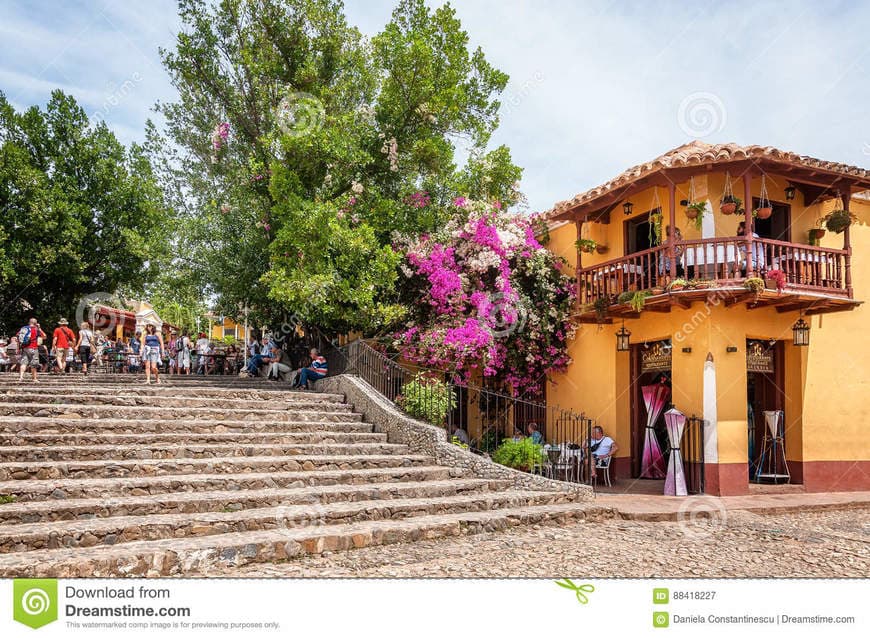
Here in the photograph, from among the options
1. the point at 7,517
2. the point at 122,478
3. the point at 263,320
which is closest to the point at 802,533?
the point at 122,478

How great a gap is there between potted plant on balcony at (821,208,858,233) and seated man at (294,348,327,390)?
10.1 metres

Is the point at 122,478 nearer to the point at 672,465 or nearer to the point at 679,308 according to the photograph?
the point at 672,465

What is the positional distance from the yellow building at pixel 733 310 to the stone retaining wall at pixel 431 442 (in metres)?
3.17

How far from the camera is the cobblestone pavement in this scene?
19.5 ft

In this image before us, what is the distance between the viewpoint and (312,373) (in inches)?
562

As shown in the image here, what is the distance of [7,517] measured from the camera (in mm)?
6230

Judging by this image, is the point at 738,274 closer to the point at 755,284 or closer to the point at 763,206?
the point at 755,284

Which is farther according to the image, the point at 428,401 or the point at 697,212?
the point at 697,212

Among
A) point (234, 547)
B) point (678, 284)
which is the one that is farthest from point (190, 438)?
point (678, 284)

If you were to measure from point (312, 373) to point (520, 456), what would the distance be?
18.6 feet

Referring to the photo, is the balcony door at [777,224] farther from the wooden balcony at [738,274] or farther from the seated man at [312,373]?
the seated man at [312,373]

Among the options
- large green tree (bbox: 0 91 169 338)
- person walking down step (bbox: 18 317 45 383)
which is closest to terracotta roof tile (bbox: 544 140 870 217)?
person walking down step (bbox: 18 317 45 383)

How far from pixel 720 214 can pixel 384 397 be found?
6.80 m

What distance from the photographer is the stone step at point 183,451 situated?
25.6 feet
